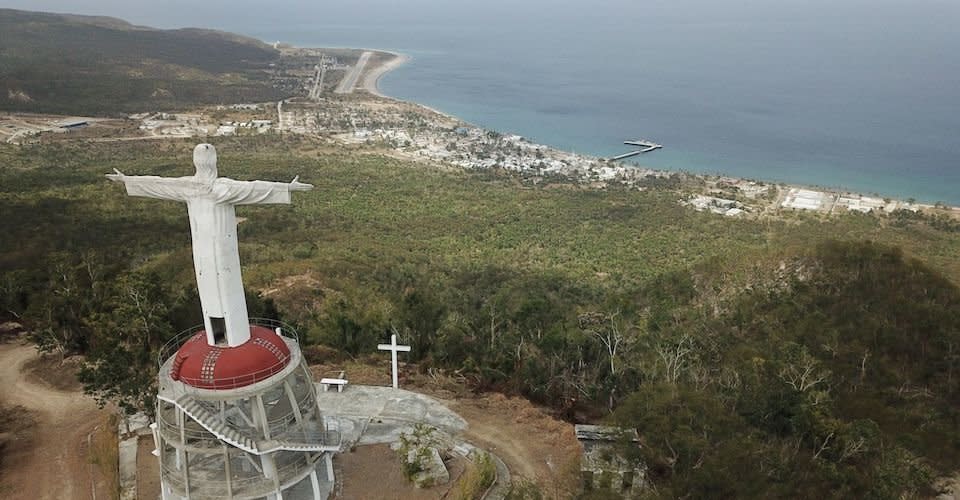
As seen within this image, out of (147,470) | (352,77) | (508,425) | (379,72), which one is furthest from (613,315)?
(379,72)

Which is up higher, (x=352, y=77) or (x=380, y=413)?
(x=352, y=77)

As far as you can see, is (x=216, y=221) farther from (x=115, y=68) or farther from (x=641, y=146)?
(x=115, y=68)

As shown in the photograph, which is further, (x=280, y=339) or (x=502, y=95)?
(x=502, y=95)

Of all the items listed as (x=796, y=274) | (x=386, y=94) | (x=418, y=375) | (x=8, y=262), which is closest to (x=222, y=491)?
(x=418, y=375)

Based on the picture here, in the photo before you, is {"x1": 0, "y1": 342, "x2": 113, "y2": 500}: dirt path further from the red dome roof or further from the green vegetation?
the green vegetation

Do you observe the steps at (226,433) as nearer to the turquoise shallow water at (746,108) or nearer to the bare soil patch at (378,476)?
the bare soil patch at (378,476)

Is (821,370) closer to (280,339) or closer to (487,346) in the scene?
(487,346)
